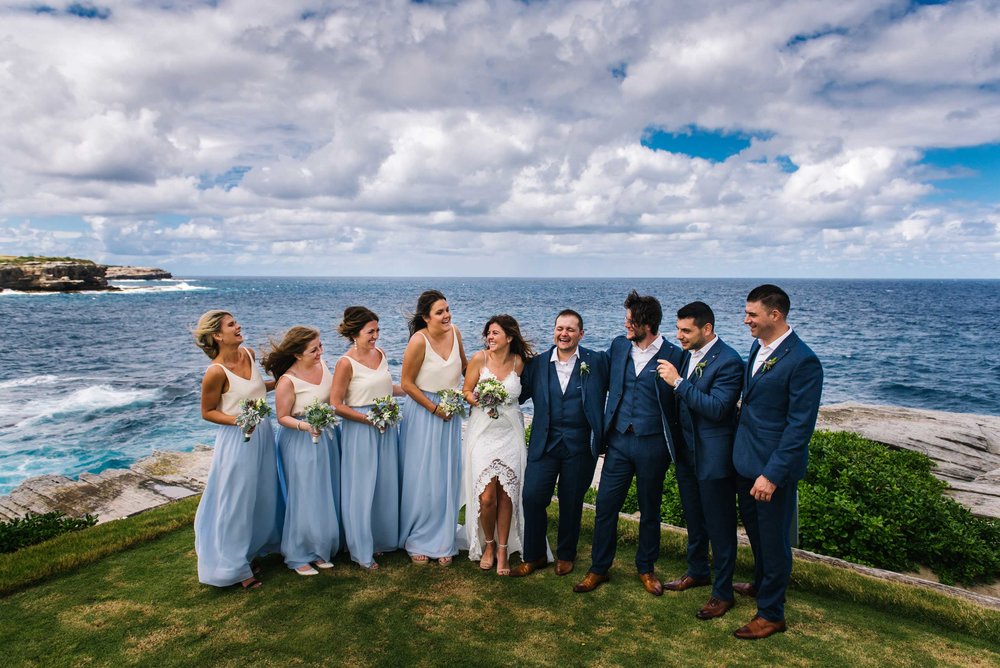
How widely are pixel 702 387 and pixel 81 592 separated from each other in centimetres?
656

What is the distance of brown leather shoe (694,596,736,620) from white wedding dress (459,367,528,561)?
210cm

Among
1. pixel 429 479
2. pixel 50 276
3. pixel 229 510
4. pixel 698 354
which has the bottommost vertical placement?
pixel 229 510

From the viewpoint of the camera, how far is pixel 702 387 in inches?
222

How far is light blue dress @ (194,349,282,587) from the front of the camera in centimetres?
625

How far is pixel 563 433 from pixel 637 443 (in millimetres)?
818

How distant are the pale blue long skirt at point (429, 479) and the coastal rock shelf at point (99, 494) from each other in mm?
5733

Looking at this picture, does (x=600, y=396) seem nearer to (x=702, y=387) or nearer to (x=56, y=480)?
(x=702, y=387)

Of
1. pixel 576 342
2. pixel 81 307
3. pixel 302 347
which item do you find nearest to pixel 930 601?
pixel 576 342

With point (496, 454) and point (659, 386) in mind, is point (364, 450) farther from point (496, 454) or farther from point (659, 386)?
point (659, 386)

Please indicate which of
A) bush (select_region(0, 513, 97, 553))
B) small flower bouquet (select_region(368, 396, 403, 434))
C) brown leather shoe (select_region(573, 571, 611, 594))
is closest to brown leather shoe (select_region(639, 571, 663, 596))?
brown leather shoe (select_region(573, 571, 611, 594))

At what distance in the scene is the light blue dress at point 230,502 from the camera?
20.5 feet

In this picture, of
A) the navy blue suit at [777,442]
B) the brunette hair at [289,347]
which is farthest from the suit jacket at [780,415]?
the brunette hair at [289,347]

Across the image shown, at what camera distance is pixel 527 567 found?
262 inches

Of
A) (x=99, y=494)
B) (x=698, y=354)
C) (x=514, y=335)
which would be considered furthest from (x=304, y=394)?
(x=99, y=494)
